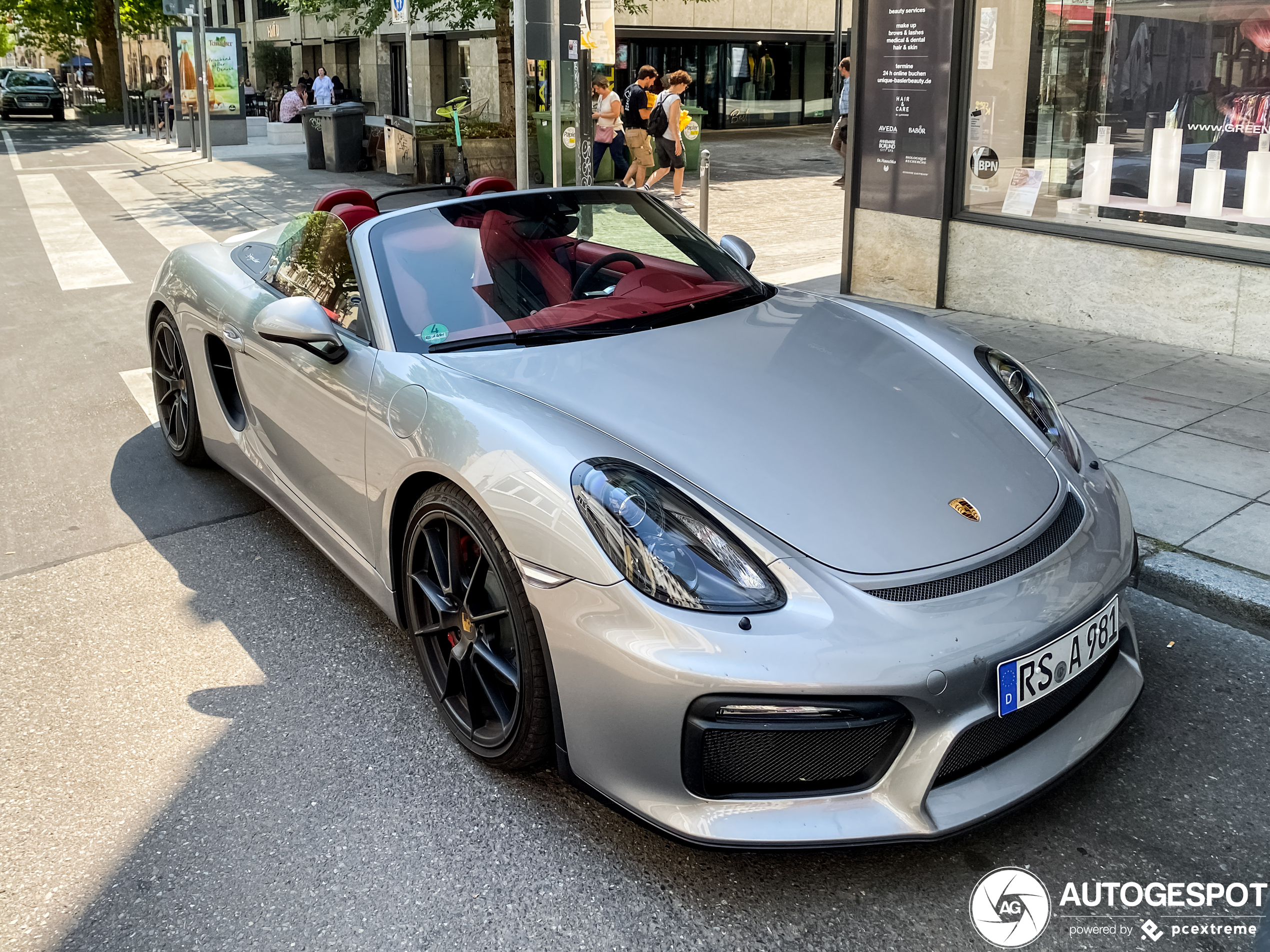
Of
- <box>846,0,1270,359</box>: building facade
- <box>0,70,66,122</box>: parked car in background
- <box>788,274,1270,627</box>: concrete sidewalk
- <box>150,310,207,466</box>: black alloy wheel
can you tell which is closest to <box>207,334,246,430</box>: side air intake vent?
<box>150,310,207,466</box>: black alloy wheel

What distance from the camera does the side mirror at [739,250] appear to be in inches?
172

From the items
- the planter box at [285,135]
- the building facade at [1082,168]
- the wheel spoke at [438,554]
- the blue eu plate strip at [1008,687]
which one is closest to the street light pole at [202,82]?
the planter box at [285,135]

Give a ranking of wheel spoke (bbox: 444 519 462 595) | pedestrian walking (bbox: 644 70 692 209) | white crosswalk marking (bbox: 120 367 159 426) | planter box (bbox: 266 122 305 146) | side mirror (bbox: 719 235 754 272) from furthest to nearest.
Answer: planter box (bbox: 266 122 305 146), pedestrian walking (bbox: 644 70 692 209), white crosswalk marking (bbox: 120 367 159 426), side mirror (bbox: 719 235 754 272), wheel spoke (bbox: 444 519 462 595)

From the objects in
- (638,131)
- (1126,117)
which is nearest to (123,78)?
(638,131)

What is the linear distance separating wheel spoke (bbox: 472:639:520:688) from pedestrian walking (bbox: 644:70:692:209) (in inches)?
503

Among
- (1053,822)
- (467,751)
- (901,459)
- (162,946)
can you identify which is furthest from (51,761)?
(1053,822)

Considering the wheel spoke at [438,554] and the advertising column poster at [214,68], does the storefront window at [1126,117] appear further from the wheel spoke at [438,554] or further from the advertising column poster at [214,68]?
the advertising column poster at [214,68]

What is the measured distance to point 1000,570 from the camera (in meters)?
2.56

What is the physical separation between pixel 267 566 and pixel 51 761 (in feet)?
4.33

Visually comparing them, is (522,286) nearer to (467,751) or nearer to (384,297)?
(384,297)

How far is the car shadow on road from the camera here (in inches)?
95.9

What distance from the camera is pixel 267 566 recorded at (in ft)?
14.2

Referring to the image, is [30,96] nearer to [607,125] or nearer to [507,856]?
[607,125]

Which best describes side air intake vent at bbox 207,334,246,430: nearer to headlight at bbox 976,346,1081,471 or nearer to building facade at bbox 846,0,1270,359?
headlight at bbox 976,346,1081,471
